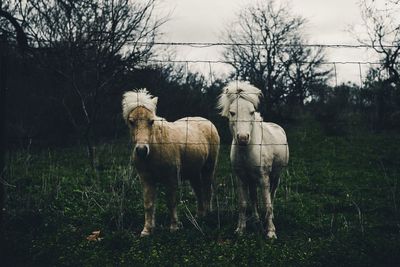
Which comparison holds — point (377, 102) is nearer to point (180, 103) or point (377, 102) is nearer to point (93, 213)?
point (180, 103)

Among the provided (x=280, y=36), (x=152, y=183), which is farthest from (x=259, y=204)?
(x=280, y=36)

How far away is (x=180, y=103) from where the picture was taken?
1106cm

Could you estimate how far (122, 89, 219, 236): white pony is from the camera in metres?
5.64

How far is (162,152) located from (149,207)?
2.74ft

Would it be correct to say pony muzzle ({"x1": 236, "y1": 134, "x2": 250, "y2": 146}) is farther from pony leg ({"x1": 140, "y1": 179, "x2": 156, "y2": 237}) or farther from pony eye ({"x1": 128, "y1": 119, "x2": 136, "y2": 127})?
pony leg ({"x1": 140, "y1": 179, "x2": 156, "y2": 237})

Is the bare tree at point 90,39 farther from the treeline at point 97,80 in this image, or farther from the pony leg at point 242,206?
the pony leg at point 242,206

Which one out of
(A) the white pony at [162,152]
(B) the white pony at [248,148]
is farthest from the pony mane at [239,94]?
(A) the white pony at [162,152]

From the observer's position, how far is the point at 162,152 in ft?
19.5

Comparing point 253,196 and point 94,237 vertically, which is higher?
point 253,196

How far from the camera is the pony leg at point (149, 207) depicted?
19.1 ft

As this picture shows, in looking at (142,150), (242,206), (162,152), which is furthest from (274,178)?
(142,150)

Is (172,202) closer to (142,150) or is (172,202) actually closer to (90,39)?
(142,150)

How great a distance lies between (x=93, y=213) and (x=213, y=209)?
6.92 feet

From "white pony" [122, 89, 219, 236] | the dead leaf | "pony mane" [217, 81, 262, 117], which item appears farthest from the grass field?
"pony mane" [217, 81, 262, 117]
